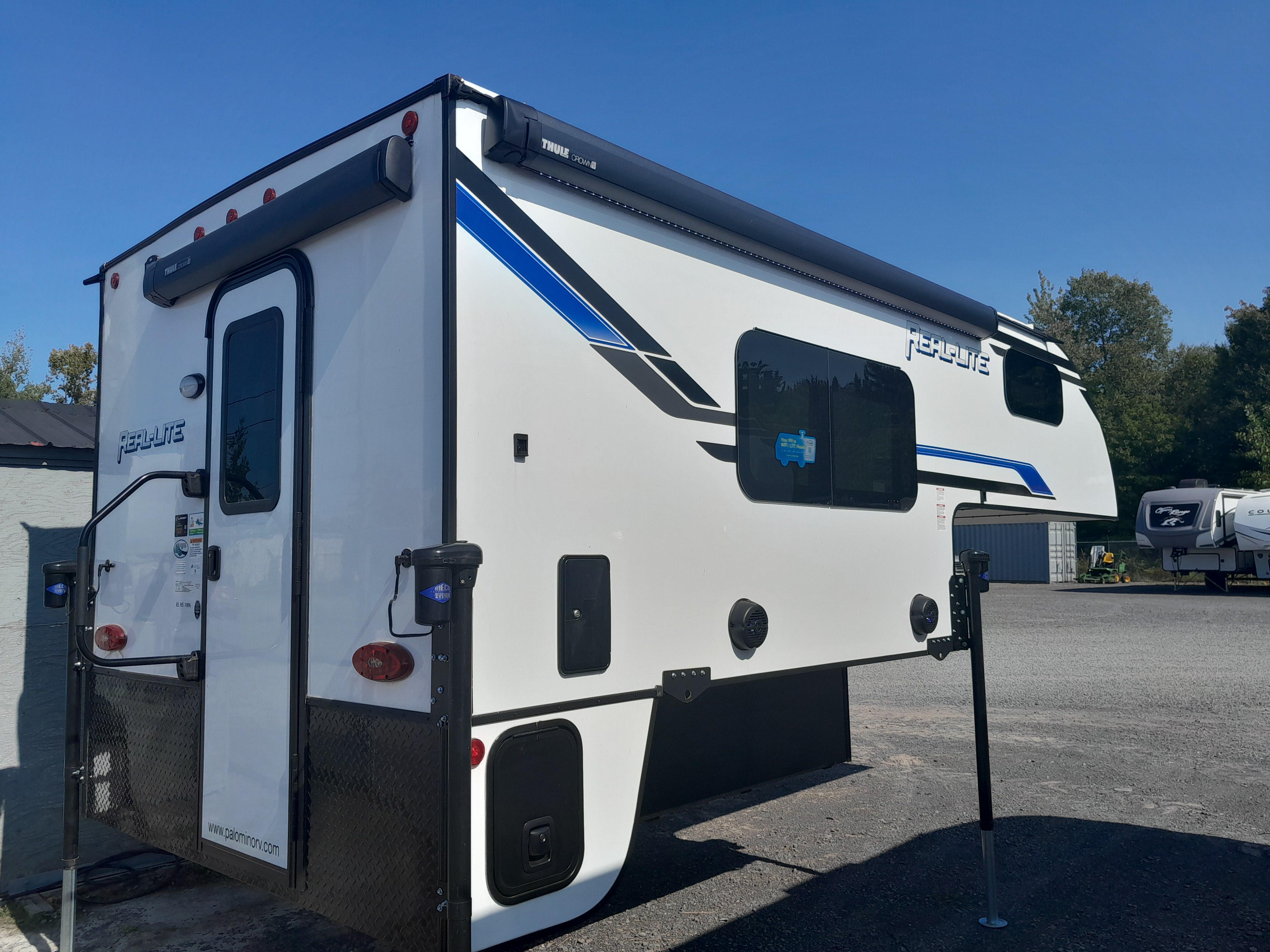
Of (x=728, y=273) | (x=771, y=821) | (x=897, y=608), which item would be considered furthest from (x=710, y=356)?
(x=771, y=821)

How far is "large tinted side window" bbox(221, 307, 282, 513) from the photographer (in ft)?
11.0

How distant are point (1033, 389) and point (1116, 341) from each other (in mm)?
47627

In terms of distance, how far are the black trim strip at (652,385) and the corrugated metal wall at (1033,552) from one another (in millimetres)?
28953

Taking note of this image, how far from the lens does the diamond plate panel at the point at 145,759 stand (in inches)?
139

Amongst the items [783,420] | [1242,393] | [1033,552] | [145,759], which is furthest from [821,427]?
[1242,393]

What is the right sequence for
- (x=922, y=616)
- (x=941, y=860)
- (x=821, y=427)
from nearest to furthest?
(x=821, y=427), (x=922, y=616), (x=941, y=860)

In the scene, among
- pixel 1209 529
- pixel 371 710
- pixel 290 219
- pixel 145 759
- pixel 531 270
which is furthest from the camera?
pixel 1209 529


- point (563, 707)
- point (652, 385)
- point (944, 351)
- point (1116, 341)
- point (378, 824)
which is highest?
point (1116, 341)

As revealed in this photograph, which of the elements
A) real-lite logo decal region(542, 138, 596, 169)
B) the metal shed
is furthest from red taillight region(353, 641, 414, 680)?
the metal shed

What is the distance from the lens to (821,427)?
167 inches

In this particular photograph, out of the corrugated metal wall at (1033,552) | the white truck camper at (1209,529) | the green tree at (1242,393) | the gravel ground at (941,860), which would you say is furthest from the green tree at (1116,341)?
the gravel ground at (941,860)

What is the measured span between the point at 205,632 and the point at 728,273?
2423mm

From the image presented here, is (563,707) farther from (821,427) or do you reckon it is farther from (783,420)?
(821,427)

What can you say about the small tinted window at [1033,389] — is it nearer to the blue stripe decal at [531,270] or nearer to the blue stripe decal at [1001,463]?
the blue stripe decal at [1001,463]
